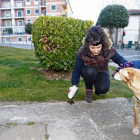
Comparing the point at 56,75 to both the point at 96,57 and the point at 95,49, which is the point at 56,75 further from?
the point at 95,49

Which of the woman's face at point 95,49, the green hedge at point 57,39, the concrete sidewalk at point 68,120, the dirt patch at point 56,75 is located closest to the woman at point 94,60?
the woman's face at point 95,49

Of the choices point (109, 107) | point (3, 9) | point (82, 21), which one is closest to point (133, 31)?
point (82, 21)

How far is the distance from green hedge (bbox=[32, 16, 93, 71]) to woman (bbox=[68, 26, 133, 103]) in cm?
140

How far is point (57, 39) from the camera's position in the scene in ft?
13.0

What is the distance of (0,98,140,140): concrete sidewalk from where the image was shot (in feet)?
6.01

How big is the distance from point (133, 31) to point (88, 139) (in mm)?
32050

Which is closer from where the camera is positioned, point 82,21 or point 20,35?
point 82,21

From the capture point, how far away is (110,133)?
1.90 metres

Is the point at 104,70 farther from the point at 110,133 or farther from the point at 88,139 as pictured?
the point at 88,139

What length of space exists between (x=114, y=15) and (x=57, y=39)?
12.7 meters

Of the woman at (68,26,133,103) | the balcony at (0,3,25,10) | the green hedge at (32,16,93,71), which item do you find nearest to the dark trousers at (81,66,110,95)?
the woman at (68,26,133,103)

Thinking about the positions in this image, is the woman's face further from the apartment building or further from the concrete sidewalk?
the apartment building

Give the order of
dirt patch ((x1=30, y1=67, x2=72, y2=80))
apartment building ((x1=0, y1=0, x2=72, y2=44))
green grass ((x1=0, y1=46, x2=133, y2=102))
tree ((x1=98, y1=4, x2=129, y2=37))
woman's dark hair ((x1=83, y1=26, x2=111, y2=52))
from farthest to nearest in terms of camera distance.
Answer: apartment building ((x1=0, y1=0, x2=72, y2=44)) < tree ((x1=98, y1=4, x2=129, y2=37)) < dirt patch ((x1=30, y1=67, x2=72, y2=80)) < green grass ((x1=0, y1=46, x2=133, y2=102)) < woman's dark hair ((x1=83, y1=26, x2=111, y2=52))

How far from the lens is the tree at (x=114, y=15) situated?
14.1 metres
